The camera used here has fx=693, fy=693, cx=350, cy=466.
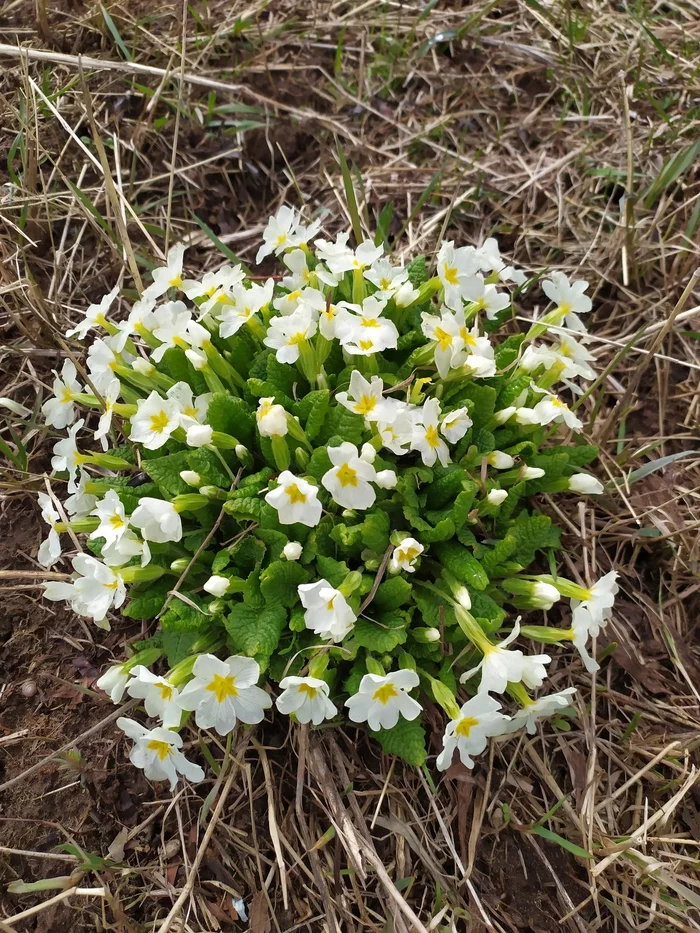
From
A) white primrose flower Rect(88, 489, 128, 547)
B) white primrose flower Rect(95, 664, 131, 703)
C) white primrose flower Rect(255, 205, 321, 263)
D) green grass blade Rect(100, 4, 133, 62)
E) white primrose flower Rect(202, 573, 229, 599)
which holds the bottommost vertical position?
white primrose flower Rect(95, 664, 131, 703)

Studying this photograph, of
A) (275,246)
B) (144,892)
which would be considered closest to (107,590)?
(144,892)

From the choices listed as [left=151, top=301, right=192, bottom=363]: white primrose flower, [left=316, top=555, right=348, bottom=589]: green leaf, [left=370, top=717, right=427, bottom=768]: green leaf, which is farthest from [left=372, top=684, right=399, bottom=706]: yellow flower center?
[left=151, top=301, right=192, bottom=363]: white primrose flower

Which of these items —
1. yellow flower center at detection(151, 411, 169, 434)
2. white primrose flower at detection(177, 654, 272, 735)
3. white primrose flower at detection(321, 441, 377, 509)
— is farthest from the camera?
yellow flower center at detection(151, 411, 169, 434)

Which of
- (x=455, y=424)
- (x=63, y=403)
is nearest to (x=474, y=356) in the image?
(x=455, y=424)

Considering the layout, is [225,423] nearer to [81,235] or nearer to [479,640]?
[479,640]

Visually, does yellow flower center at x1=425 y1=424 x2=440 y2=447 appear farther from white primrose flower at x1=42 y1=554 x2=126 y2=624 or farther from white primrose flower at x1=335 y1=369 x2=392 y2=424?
white primrose flower at x1=42 y1=554 x2=126 y2=624

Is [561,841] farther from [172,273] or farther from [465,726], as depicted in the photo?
[172,273]

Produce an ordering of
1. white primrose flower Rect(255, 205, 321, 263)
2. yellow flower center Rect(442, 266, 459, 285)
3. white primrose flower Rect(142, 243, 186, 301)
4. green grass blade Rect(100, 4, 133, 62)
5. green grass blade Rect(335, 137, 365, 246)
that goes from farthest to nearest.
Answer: green grass blade Rect(100, 4, 133, 62) → green grass blade Rect(335, 137, 365, 246) → white primrose flower Rect(255, 205, 321, 263) → white primrose flower Rect(142, 243, 186, 301) → yellow flower center Rect(442, 266, 459, 285)
